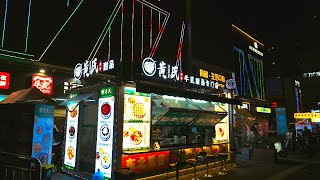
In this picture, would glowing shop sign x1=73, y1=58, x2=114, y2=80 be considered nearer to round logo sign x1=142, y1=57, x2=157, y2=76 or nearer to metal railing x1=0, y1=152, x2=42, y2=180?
round logo sign x1=142, y1=57, x2=157, y2=76

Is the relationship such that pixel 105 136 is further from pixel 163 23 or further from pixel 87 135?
pixel 163 23

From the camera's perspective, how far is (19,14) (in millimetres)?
14758

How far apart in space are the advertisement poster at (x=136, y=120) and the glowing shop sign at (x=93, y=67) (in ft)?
3.83

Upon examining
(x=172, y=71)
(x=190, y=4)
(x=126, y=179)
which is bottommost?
(x=126, y=179)

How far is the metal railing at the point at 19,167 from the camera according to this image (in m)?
5.15

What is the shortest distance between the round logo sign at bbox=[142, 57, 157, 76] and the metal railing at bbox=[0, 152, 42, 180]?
5060 millimetres

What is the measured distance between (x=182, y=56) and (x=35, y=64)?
14057 mm

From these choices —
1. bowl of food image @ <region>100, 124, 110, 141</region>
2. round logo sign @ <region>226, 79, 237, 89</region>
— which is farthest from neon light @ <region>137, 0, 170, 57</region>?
bowl of food image @ <region>100, 124, 110, 141</region>

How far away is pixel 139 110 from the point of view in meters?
9.52

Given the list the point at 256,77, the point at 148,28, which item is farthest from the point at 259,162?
the point at 256,77

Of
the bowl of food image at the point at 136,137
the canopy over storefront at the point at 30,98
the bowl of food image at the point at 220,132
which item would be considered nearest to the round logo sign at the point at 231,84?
the bowl of food image at the point at 220,132

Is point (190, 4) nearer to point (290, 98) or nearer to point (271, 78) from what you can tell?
point (271, 78)

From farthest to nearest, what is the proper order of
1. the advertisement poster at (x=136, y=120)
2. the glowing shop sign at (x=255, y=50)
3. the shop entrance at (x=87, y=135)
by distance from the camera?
the glowing shop sign at (x=255, y=50) < the shop entrance at (x=87, y=135) < the advertisement poster at (x=136, y=120)

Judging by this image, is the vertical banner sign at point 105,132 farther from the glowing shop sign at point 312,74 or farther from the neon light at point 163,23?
the glowing shop sign at point 312,74
